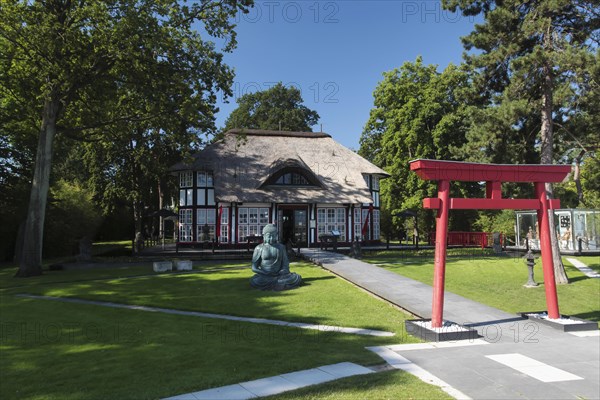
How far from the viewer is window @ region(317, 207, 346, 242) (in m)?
29.3

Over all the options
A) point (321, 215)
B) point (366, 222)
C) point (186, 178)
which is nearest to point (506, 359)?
point (321, 215)

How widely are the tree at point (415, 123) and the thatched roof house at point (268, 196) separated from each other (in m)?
6.47

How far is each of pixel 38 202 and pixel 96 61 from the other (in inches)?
274

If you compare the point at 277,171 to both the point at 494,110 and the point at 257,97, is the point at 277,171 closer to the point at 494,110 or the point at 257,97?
the point at 494,110

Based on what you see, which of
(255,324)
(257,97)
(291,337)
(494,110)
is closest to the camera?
(291,337)

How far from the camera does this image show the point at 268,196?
90.5ft

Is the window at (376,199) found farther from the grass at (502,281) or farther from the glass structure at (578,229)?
the glass structure at (578,229)

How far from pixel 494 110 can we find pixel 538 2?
4.85 meters

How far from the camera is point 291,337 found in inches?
337

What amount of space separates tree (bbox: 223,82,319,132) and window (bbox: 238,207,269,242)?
28884 mm

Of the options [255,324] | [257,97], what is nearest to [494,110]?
[255,324]

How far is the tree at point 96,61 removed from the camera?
17062mm

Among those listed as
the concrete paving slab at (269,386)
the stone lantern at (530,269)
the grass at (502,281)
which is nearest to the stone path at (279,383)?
the concrete paving slab at (269,386)

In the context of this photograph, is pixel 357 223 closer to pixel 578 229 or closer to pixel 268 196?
pixel 268 196
